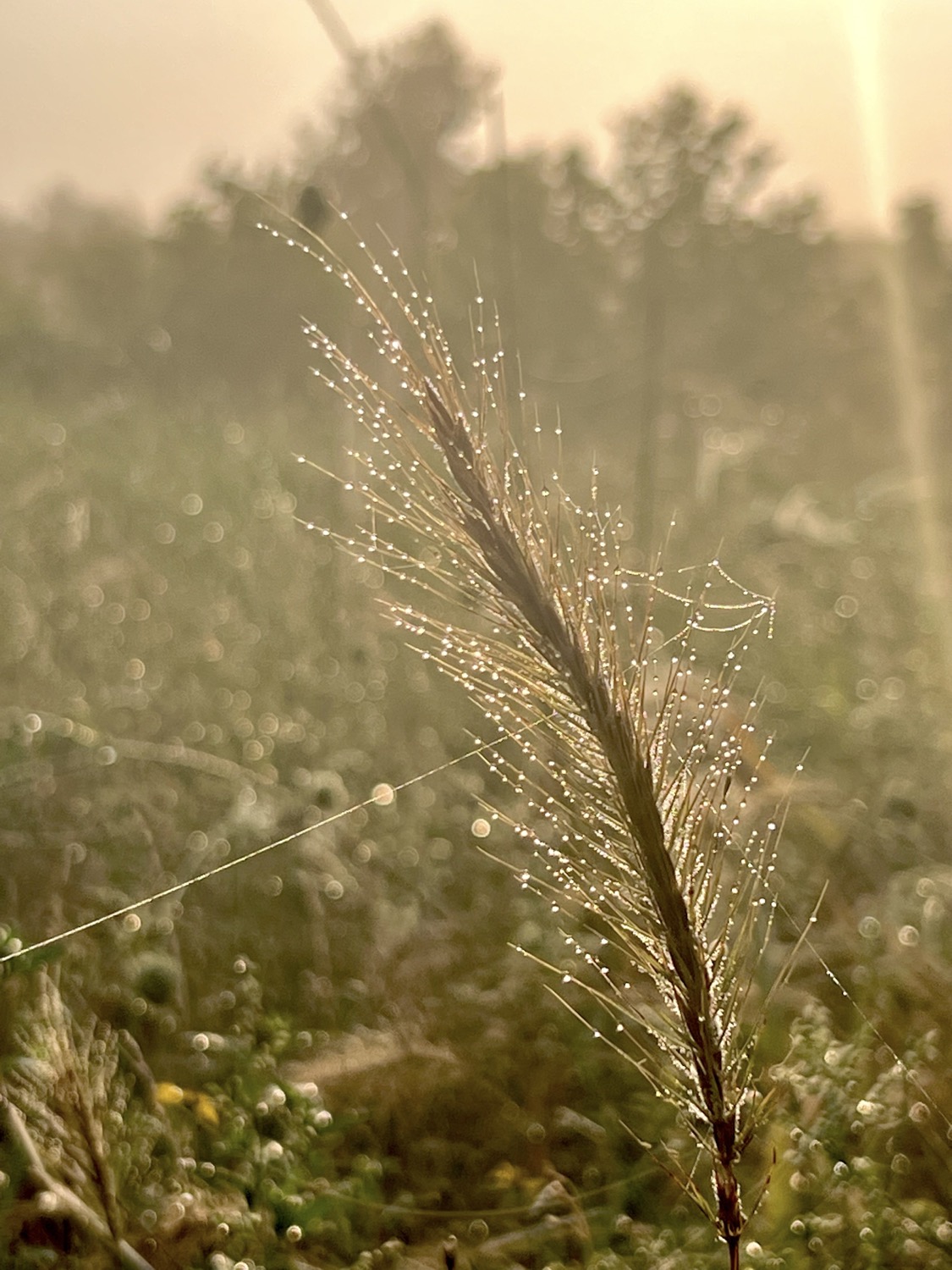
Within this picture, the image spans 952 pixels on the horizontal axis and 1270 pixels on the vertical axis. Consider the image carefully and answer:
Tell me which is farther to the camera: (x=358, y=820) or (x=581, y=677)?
(x=358, y=820)

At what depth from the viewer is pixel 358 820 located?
6.41 feet

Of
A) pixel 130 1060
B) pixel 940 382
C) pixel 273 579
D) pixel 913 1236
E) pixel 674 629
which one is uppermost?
pixel 940 382

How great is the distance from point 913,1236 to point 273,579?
8.05ft

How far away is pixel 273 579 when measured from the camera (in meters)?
3.06

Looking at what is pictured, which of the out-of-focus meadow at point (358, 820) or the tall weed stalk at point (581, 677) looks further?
the out-of-focus meadow at point (358, 820)

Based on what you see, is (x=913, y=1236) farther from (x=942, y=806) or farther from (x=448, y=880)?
(x=942, y=806)

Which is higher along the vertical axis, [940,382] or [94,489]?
[940,382]

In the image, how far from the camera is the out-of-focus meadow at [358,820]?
1082 mm

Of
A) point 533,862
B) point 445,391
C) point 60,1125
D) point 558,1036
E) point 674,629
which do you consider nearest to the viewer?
point 445,391

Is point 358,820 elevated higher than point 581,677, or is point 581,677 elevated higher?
point 581,677

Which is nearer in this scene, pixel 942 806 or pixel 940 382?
pixel 942 806

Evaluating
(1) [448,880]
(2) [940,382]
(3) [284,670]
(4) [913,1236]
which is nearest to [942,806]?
(1) [448,880]

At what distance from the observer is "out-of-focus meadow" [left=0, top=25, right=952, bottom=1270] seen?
1.08m

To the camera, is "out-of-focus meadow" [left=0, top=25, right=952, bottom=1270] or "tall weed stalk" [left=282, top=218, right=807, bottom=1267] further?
"out-of-focus meadow" [left=0, top=25, right=952, bottom=1270]
